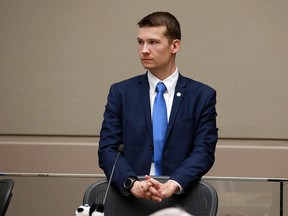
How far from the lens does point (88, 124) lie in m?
5.30

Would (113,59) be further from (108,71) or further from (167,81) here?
Answer: (167,81)

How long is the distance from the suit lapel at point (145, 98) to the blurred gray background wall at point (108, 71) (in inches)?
70.8

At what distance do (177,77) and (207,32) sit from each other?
1821 millimetres

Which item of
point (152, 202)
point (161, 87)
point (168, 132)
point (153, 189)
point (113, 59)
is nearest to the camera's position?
point (153, 189)

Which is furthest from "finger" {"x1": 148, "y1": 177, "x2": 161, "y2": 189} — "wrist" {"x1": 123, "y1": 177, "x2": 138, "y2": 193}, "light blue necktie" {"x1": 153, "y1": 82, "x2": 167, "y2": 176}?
"light blue necktie" {"x1": 153, "y1": 82, "x2": 167, "y2": 176}

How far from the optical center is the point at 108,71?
17.3ft

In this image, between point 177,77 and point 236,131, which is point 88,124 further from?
point 177,77

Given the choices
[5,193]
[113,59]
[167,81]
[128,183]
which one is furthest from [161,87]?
[113,59]

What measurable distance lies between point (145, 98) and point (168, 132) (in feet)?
0.66

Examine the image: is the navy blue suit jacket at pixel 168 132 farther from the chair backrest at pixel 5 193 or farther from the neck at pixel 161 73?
the chair backrest at pixel 5 193

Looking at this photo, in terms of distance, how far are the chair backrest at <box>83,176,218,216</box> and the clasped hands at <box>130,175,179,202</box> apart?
0.22 ft

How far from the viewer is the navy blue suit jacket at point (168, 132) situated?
3.22 metres

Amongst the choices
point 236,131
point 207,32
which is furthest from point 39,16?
point 236,131

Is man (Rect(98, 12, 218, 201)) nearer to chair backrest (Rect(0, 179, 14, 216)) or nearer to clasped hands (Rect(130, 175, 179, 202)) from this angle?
clasped hands (Rect(130, 175, 179, 202))
